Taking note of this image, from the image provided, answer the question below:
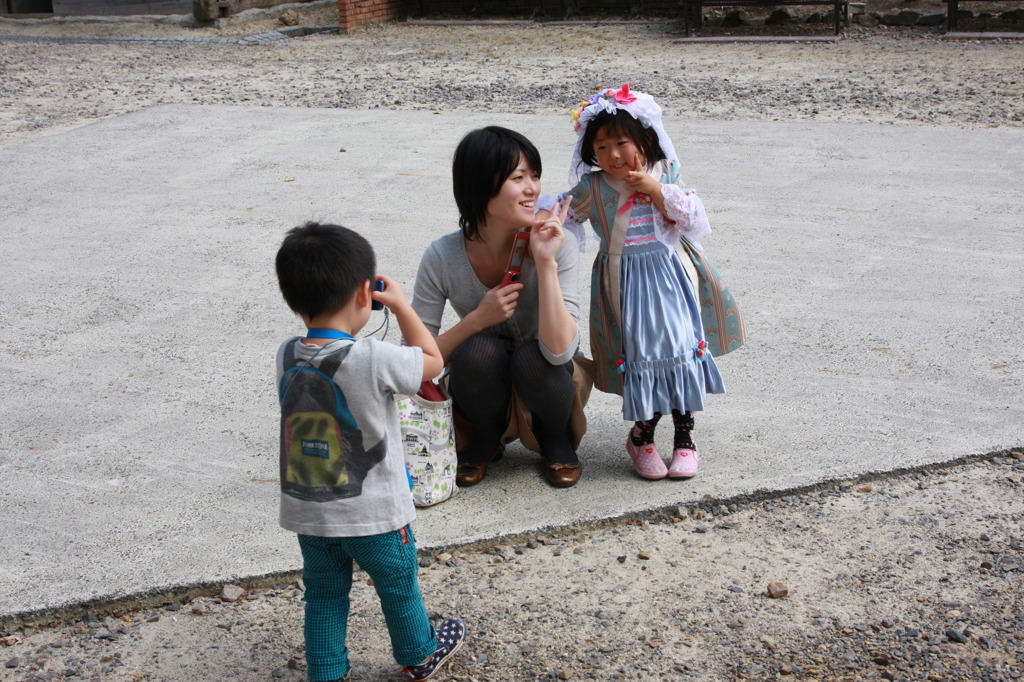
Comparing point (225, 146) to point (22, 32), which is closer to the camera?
point (225, 146)

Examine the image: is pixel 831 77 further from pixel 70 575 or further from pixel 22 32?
pixel 22 32

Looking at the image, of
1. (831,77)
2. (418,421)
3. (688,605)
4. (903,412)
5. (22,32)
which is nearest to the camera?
(688,605)

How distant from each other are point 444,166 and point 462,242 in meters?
3.86

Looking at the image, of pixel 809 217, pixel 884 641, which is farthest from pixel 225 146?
pixel 884 641

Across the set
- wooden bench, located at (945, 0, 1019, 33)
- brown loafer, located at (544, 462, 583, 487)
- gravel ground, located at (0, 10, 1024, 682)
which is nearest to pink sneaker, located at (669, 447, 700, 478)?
gravel ground, located at (0, 10, 1024, 682)

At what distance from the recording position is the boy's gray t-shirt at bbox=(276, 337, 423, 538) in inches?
81.7

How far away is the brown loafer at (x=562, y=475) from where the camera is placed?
123 inches

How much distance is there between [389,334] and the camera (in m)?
4.31

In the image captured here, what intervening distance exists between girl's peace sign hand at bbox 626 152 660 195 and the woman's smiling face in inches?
10.8

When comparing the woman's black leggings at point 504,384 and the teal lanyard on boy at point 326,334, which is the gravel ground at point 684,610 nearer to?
the woman's black leggings at point 504,384

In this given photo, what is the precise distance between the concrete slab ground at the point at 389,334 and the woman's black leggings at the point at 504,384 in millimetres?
228

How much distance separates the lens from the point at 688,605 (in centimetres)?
257

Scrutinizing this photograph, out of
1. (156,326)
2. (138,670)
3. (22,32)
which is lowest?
(138,670)

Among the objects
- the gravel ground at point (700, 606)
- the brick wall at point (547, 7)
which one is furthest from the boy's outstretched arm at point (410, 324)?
the brick wall at point (547, 7)
